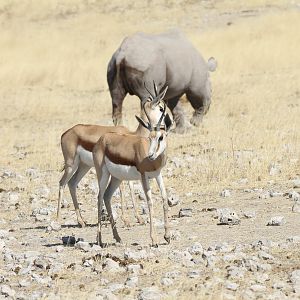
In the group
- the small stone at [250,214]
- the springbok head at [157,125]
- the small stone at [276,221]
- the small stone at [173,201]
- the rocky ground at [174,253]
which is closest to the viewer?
the rocky ground at [174,253]

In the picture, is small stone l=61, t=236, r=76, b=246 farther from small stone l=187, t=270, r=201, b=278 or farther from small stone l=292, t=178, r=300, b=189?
small stone l=292, t=178, r=300, b=189

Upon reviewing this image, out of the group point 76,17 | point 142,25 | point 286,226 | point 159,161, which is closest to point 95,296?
point 159,161

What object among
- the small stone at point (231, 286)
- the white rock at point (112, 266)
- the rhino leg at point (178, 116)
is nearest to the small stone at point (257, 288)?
the small stone at point (231, 286)

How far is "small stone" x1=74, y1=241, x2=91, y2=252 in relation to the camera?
352 inches

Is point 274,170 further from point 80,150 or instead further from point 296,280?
point 296,280

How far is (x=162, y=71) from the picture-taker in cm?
1731

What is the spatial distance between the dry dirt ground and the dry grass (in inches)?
2.1

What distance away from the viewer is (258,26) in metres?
35.0

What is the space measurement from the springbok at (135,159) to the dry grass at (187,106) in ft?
10.5

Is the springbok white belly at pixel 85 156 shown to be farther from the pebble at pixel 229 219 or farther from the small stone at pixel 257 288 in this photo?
the small stone at pixel 257 288

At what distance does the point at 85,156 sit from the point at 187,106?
1213 cm

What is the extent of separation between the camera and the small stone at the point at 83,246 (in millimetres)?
8945

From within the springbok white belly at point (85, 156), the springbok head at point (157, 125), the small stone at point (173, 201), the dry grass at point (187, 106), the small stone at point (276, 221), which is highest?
the springbok head at point (157, 125)

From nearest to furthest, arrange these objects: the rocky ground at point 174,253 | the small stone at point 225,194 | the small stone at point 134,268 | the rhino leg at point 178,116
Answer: the rocky ground at point 174,253
the small stone at point 134,268
the small stone at point 225,194
the rhino leg at point 178,116
